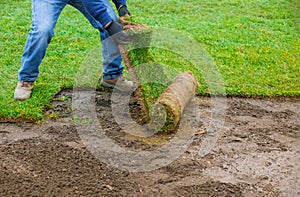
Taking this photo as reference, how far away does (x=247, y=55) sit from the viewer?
6.47 meters

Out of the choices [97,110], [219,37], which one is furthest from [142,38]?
[219,37]

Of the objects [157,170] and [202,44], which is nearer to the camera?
[157,170]

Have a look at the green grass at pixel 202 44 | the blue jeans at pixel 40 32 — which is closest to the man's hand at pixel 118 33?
the blue jeans at pixel 40 32

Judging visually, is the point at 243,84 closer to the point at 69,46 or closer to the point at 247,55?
the point at 247,55

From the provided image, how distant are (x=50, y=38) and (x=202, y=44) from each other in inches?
102

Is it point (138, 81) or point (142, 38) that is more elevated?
point (142, 38)

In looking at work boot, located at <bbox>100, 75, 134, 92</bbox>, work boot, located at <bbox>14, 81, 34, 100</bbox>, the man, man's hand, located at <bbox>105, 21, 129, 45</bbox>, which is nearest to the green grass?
work boot, located at <bbox>14, 81, 34, 100</bbox>

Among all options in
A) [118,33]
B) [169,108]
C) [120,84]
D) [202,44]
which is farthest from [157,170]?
[202,44]

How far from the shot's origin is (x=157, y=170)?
12.0ft

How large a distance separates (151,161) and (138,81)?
0.92 metres

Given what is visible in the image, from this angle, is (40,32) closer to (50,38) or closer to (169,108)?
(50,38)

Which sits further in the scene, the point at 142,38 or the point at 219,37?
the point at 219,37

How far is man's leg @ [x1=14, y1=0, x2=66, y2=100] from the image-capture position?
15.4 ft

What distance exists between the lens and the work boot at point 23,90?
4828 millimetres
